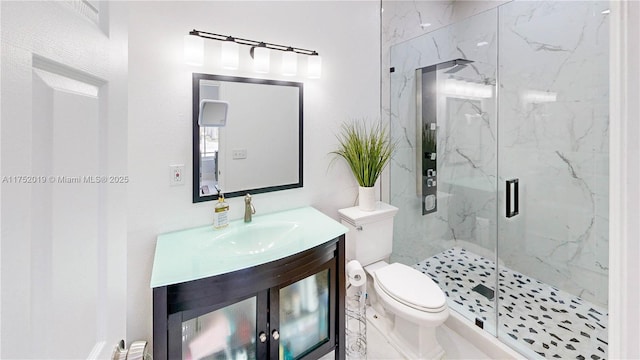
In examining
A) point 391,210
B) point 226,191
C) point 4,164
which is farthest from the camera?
point 391,210

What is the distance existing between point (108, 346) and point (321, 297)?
3.32 feet

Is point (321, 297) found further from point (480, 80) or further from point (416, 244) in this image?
point (480, 80)

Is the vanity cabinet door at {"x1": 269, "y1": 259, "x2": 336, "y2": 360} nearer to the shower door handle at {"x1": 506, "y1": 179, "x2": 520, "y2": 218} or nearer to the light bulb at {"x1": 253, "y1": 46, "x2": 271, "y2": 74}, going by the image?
the light bulb at {"x1": 253, "y1": 46, "x2": 271, "y2": 74}

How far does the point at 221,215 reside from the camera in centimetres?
154

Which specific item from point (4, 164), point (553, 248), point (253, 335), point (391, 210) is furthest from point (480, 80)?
point (4, 164)

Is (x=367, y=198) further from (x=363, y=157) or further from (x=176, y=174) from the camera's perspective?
(x=176, y=174)

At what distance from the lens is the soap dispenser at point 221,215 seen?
153cm

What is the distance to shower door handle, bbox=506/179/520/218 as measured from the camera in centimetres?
208

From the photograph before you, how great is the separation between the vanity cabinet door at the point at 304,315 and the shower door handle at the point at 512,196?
1498 mm

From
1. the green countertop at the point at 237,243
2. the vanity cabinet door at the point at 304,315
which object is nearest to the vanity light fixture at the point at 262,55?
the green countertop at the point at 237,243

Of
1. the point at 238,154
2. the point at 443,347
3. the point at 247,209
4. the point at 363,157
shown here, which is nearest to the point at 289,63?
the point at 238,154

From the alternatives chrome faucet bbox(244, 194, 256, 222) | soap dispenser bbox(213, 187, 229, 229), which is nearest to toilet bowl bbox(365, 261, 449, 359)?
chrome faucet bbox(244, 194, 256, 222)

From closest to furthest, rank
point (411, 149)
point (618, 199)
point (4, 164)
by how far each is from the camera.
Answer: point (4, 164) → point (618, 199) → point (411, 149)

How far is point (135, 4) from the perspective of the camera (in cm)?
133
